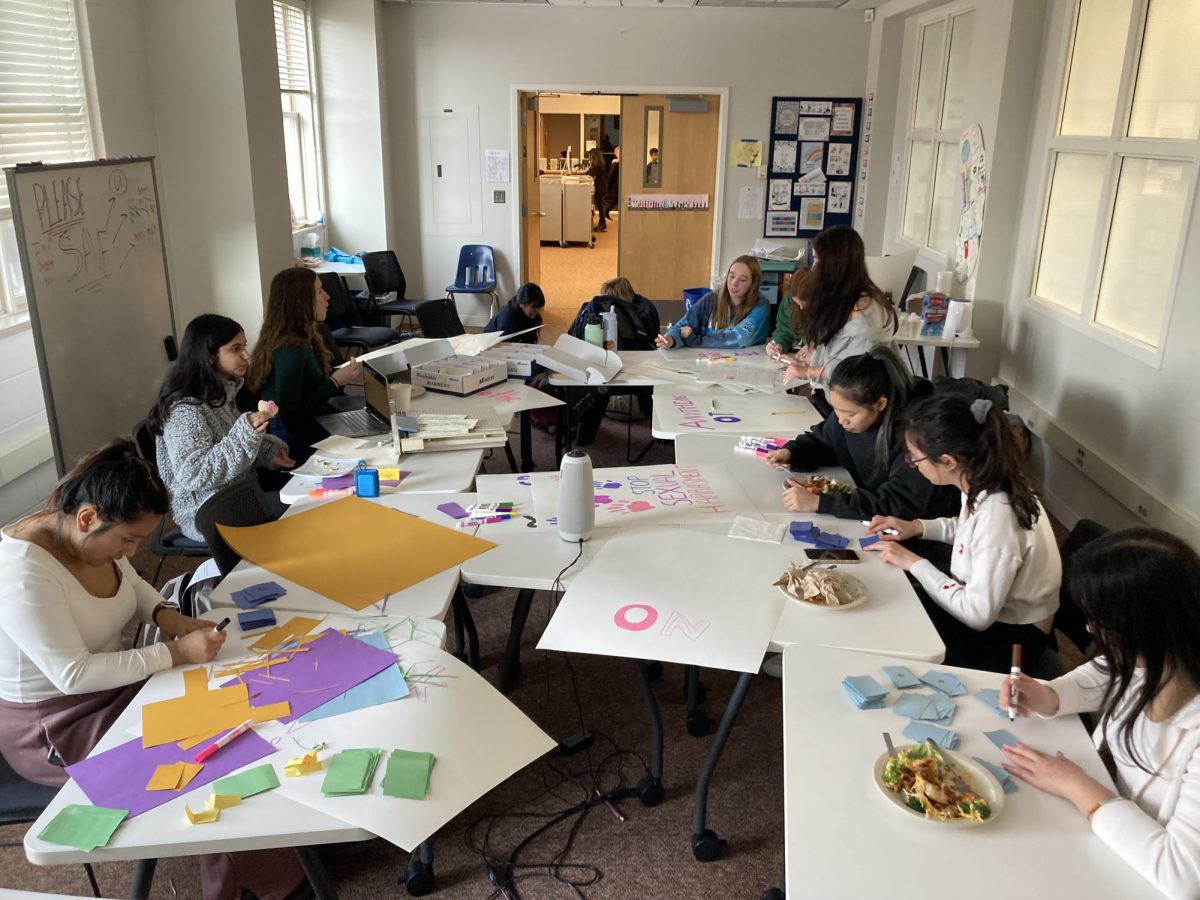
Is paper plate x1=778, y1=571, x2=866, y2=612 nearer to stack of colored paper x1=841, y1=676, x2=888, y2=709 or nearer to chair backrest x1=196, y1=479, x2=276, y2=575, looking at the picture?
stack of colored paper x1=841, y1=676, x2=888, y2=709

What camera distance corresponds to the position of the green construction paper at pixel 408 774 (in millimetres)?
1594

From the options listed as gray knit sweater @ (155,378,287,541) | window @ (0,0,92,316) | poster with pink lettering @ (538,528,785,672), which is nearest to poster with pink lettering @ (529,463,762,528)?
poster with pink lettering @ (538,528,785,672)

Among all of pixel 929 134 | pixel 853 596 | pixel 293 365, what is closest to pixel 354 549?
pixel 853 596

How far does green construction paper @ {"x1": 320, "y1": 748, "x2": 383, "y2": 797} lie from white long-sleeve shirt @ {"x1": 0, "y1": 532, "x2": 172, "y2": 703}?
0.55 m

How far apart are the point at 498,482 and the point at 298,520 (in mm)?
627

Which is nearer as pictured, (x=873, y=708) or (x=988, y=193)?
(x=873, y=708)

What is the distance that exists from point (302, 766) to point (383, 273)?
255 inches

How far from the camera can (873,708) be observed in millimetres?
1790

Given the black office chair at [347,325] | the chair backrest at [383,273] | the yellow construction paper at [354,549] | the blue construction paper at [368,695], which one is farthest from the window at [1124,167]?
the chair backrest at [383,273]

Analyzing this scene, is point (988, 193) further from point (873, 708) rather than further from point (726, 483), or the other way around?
point (873, 708)

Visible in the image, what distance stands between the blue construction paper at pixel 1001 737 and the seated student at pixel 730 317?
3210 millimetres

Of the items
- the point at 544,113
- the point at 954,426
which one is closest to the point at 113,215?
the point at 954,426

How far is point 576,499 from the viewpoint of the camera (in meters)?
2.47

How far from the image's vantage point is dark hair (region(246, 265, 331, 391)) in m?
3.64
